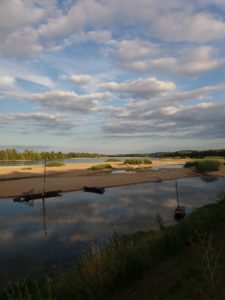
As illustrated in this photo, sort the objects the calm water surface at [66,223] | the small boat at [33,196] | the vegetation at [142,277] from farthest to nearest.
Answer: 1. the small boat at [33,196]
2. the calm water surface at [66,223]
3. the vegetation at [142,277]

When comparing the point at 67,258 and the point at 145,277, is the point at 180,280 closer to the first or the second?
the point at 145,277

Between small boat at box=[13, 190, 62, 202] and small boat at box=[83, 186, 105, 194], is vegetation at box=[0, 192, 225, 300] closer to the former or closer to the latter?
small boat at box=[13, 190, 62, 202]

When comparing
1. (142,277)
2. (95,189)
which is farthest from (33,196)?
(142,277)

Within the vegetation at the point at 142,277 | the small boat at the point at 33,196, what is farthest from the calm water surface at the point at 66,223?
the vegetation at the point at 142,277

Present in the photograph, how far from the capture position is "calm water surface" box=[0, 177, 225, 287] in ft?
43.0

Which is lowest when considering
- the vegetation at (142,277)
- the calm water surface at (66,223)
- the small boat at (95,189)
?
the calm water surface at (66,223)

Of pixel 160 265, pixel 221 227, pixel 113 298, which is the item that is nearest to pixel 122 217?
pixel 221 227

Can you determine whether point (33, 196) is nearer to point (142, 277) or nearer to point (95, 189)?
point (95, 189)

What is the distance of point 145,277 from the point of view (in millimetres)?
8094

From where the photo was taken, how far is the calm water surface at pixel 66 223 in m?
13.1

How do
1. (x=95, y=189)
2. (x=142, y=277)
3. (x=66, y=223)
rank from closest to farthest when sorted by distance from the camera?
(x=142, y=277) < (x=66, y=223) < (x=95, y=189)

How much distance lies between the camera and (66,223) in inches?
782

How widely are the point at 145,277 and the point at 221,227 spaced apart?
5.51 metres

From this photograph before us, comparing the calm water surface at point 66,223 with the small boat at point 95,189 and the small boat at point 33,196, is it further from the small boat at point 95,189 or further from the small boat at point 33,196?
the small boat at point 95,189
